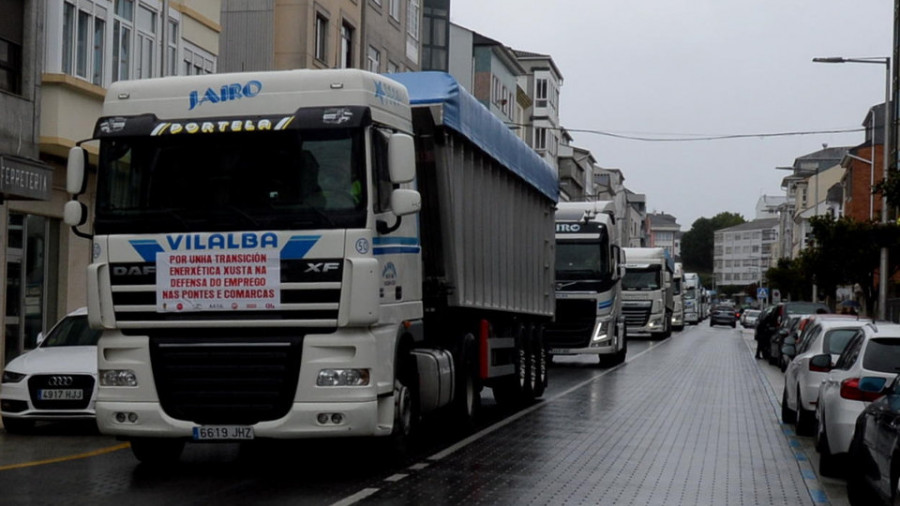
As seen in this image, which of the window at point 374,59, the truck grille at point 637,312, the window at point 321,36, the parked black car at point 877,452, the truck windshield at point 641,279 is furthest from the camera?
the truck windshield at point 641,279

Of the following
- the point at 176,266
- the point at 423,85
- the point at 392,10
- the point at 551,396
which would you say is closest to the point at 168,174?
the point at 176,266

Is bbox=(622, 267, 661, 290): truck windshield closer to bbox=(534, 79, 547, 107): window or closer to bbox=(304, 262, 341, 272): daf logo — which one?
bbox=(304, 262, 341, 272): daf logo

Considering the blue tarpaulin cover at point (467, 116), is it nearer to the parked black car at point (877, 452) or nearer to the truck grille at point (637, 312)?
the parked black car at point (877, 452)

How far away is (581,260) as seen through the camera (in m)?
29.6

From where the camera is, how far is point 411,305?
12.6 metres

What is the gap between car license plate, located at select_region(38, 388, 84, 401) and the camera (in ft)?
51.0

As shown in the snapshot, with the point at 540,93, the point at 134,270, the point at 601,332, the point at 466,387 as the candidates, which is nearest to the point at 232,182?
the point at 134,270

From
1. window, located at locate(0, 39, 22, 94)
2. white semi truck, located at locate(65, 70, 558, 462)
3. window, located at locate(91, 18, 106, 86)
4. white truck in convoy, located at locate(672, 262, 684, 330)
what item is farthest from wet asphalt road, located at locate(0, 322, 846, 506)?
white truck in convoy, located at locate(672, 262, 684, 330)

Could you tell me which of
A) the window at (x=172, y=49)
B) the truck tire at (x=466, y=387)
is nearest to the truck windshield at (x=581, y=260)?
the window at (x=172, y=49)

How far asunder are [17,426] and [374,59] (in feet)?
86.2

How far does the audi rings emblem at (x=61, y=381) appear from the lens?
15.5 meters

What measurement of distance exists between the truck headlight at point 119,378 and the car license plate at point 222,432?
2.26ft

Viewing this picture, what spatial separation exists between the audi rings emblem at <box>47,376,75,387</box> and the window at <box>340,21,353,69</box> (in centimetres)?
2373

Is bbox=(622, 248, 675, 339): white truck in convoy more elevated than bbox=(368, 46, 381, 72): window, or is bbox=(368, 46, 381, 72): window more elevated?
bbox=(368, 46, 381, 72): window
